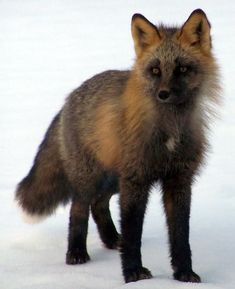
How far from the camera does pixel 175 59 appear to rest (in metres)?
5.40

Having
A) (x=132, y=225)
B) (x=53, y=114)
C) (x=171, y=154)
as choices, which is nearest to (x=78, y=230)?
(x=132, y=225)

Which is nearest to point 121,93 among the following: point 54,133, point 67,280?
point 54,133

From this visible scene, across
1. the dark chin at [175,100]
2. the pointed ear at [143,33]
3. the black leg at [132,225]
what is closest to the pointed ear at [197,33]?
the pointed ear at [143,33]

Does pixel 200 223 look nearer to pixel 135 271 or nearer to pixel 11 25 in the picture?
pixel 135 271

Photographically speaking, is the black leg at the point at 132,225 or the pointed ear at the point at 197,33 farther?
the black leg at the point at 132,225

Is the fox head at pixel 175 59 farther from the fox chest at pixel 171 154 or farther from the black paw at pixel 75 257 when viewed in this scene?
the black paw at pixel 75 257

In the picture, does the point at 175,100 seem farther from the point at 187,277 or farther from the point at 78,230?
the point at 78,230

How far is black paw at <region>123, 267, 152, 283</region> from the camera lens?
18.6 ft

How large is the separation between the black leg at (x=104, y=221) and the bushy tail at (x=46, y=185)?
318 millimetres

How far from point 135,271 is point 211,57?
1.89 m

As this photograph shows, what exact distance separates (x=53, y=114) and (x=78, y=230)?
21.6ft

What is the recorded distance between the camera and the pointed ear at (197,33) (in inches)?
216

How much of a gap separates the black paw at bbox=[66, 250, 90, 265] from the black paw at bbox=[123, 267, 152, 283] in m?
0.88

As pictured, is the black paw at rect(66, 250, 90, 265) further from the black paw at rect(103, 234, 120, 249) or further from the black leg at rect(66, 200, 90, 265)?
the black paw at rect(103, 234, 120, 249)
